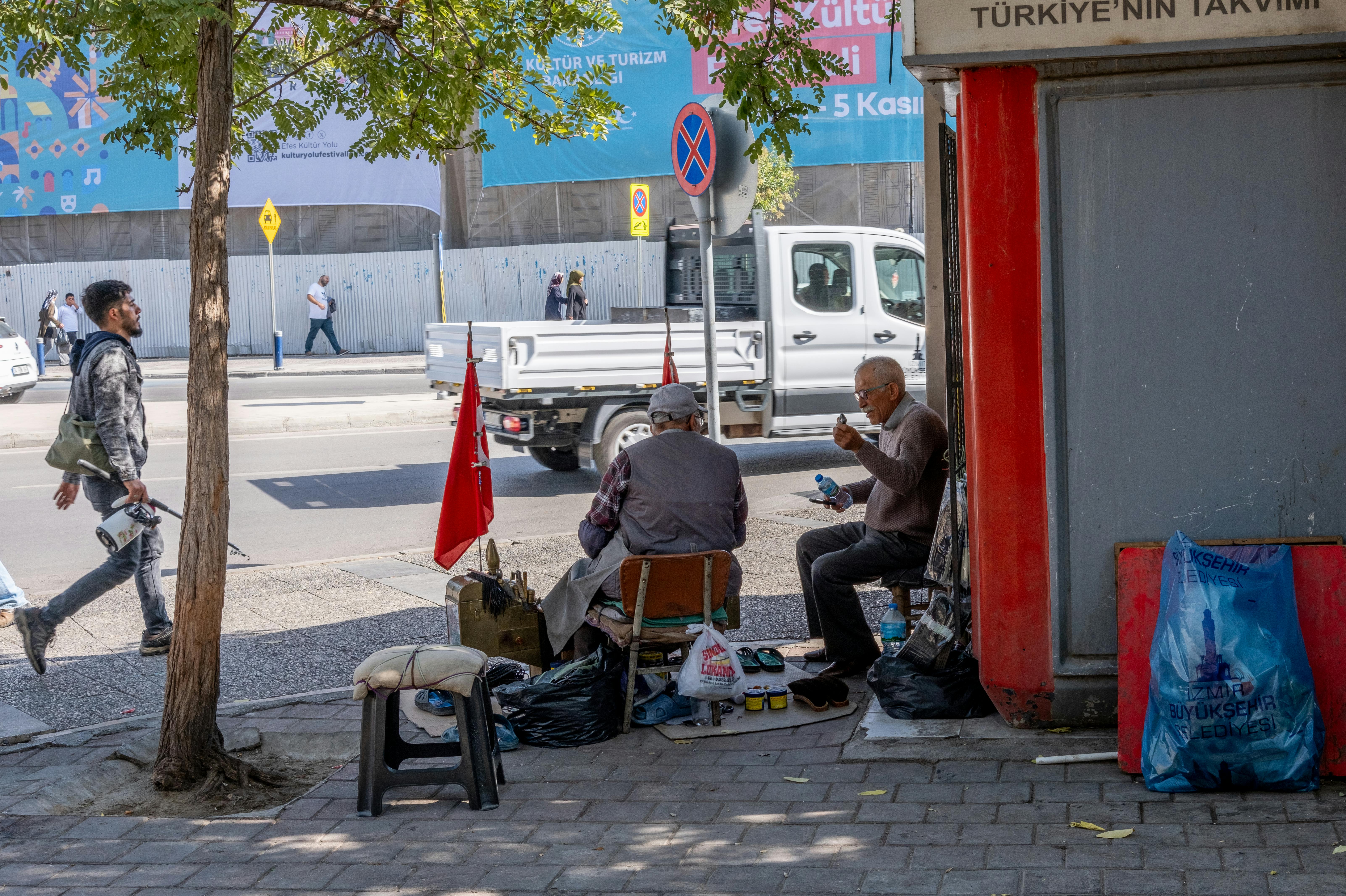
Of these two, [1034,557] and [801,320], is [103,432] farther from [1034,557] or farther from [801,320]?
[801,320]

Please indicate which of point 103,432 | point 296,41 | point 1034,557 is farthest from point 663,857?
point 296,41

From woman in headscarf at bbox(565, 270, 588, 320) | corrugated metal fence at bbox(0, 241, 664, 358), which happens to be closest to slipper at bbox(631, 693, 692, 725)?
woman in headscarf at bbox(565, 270, 588, 320)

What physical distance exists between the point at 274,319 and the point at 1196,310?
23.4m

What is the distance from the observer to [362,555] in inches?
358

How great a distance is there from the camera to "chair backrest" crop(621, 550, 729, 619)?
5.22 metres

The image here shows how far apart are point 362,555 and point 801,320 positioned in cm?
469

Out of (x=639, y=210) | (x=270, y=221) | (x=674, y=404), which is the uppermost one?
(x=270, y=221)

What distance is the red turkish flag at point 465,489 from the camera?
6074 mm

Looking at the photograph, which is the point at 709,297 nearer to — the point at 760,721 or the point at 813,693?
the point at 813,693

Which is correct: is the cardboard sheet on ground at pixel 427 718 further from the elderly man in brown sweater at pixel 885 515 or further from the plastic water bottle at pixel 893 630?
the plastic water bottle at pixel 893 630

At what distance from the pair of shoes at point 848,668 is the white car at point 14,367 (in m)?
16.3

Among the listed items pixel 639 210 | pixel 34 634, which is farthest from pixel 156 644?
pixel 639 210

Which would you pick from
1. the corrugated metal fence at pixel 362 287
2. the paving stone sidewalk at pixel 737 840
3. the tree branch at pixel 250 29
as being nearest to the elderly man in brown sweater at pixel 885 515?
the paving stone sidewalk at pixel 737 840

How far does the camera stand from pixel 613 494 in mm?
5539
